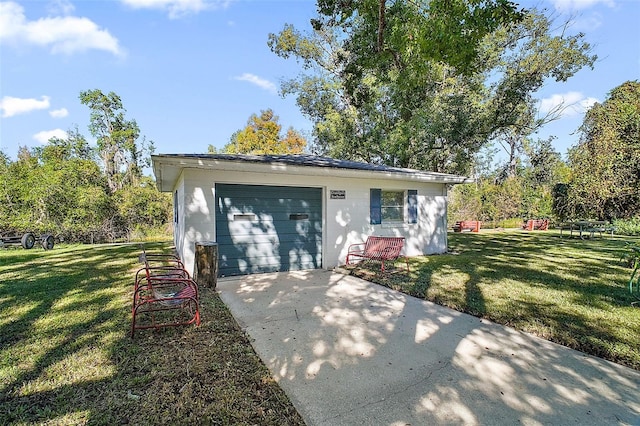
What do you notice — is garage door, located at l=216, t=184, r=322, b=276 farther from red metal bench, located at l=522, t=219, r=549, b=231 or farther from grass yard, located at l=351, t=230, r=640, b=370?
red metal bench, located at l=522, t=219, r=549, b=231

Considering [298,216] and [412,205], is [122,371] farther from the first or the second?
[412,205]

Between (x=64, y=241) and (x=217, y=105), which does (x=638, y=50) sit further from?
(x=64, y=241)

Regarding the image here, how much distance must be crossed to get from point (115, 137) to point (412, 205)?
75.5 feet

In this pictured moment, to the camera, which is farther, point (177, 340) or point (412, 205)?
point (412, 205)

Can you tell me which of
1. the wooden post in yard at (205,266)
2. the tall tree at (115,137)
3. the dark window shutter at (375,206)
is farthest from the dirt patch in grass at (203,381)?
the tall tree at (115,137)

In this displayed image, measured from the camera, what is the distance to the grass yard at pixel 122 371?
2217mm

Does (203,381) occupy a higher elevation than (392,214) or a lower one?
lower

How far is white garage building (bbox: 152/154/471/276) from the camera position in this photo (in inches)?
251

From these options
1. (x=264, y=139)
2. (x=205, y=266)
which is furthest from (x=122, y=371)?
(x=264, y=139)

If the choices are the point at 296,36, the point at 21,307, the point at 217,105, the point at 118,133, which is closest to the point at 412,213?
the point at 21,307

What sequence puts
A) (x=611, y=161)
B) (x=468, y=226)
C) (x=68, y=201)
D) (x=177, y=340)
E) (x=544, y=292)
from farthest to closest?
(x=468, y=226) < (x=68, y=201) < (x=611, y=161) < (x=544, y=292) < (x=177, y=340)

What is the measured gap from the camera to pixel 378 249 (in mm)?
7477

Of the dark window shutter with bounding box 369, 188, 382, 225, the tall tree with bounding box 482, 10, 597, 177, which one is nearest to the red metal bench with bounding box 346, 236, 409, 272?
the dark window shutter with bounding box 369, 188, 382, 225

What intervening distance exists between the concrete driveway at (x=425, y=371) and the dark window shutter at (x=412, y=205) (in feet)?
17.2
